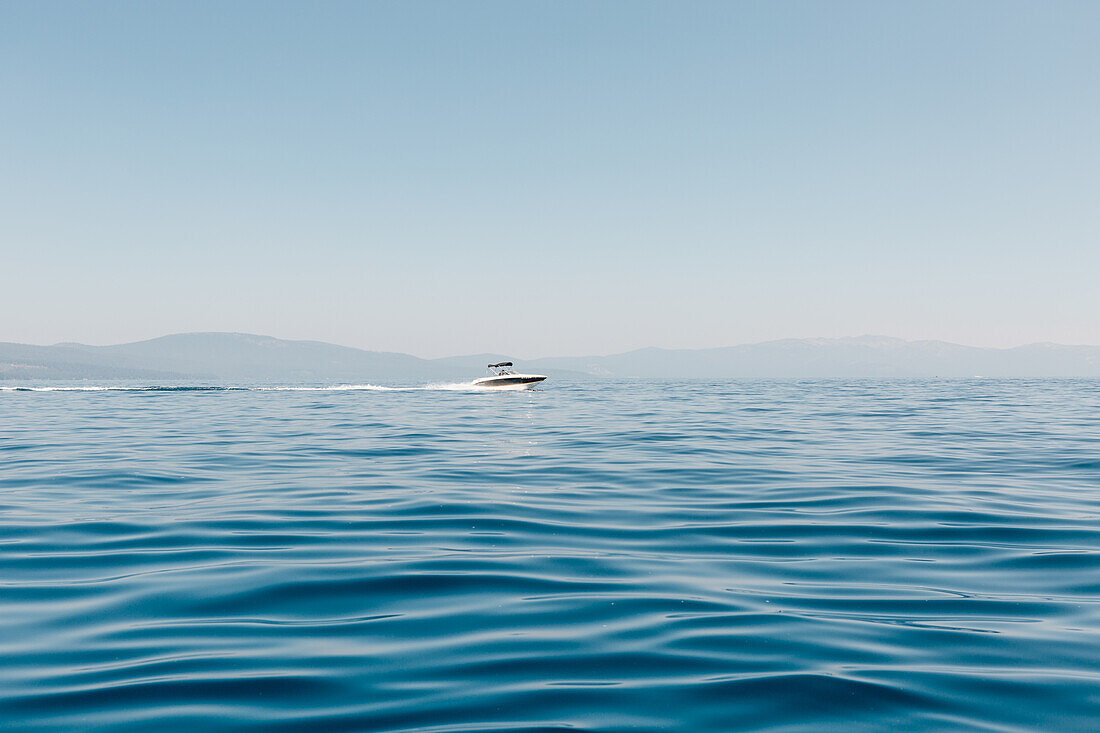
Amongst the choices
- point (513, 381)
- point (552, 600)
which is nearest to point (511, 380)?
point (513, 381)

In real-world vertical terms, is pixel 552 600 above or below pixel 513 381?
below

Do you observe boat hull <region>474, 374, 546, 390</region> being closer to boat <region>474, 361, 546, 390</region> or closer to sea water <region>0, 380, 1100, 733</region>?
boat <region>474, 361, 546, 390</region>

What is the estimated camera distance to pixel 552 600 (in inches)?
231

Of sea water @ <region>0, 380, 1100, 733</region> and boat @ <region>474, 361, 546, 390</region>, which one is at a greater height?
boat @ <region>474, 361, 546, 390</region>

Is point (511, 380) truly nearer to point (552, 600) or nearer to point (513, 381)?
point (513, 381)

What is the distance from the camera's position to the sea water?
392cm

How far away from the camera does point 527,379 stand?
62.0 m

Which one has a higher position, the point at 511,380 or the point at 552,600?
the point at 511,380

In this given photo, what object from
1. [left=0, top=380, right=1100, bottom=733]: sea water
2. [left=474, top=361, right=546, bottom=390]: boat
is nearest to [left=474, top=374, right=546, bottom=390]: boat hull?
[left=474, top=361, right=546, bottom=390]: boat

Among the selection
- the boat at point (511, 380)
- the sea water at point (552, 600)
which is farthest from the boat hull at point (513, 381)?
the sea water at point (552, 600)

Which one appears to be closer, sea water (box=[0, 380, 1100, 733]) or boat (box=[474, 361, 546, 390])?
sea water (box=[0, 380, 1100, 733])

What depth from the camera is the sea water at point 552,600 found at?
392 centimetres

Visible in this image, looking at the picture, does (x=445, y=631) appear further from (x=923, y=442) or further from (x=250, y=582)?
(x=923, y=442)

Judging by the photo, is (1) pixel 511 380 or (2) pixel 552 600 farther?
(1) pixel 511 380
